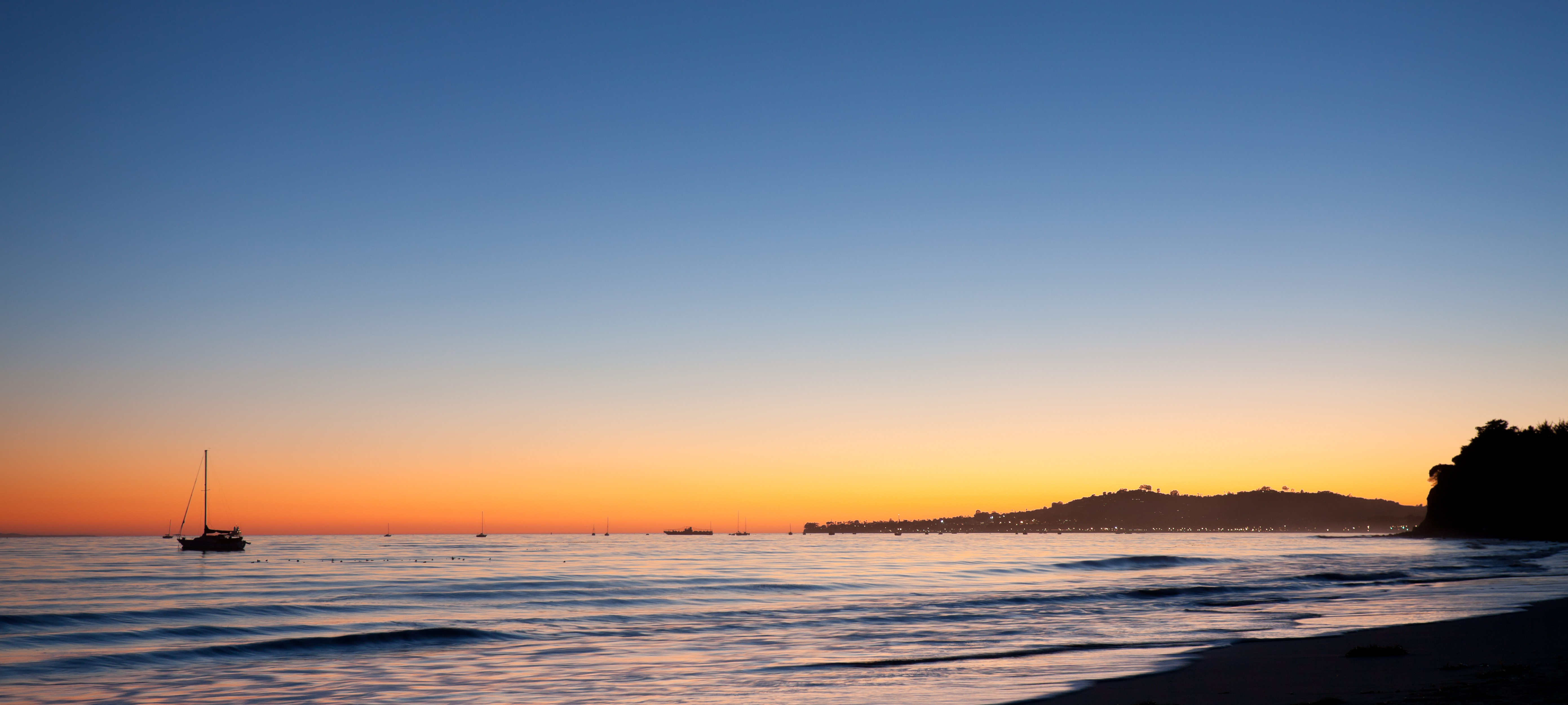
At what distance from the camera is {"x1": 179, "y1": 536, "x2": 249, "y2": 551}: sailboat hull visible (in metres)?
112

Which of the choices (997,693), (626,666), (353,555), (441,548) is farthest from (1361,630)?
(441,548)

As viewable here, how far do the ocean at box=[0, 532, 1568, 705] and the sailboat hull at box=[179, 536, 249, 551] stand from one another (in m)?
40.4

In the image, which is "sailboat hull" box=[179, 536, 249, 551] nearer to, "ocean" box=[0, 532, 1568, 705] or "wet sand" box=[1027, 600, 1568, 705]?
"ocean" box=[0, 532, 1568, 705]

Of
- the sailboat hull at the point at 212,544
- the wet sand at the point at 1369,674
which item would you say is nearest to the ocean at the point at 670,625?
the wet sand at the point at 1369,674

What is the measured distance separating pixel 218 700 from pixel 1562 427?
546 feet

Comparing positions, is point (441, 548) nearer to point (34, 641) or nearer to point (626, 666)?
point (34, 641)

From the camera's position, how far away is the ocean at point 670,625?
58.1 ft

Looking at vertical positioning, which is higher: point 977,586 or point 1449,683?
point 1449,683

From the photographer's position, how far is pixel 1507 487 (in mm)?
135500

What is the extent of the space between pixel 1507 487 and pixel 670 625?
148m

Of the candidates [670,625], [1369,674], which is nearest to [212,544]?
[670,625]

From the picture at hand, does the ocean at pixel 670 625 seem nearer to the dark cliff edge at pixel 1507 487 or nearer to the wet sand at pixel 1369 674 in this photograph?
the wet sand at pixel 1369 674

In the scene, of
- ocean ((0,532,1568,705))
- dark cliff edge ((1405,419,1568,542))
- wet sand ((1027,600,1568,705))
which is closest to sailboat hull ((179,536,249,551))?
ocean ((0,532,1568,705))

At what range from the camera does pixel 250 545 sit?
175250 millimetres
